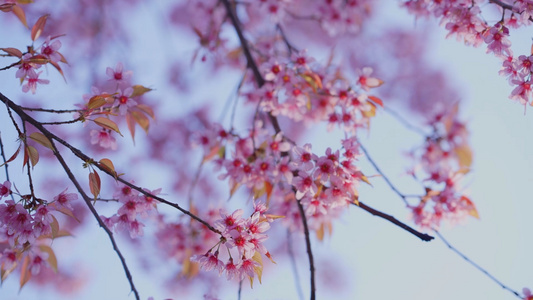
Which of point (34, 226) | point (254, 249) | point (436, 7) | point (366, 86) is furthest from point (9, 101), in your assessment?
point (436, 7)

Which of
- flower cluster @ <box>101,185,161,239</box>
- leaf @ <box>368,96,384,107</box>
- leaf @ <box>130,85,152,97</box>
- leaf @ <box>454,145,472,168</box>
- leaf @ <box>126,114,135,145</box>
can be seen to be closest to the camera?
flower cluster @ <box>101,185,161,239</box>

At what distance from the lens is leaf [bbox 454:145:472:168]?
2746mm

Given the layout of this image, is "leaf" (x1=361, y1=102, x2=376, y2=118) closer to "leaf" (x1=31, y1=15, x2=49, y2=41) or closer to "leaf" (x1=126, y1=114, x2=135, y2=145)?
"leaf" (x1=126, y1=114, x2=135, y2=145)

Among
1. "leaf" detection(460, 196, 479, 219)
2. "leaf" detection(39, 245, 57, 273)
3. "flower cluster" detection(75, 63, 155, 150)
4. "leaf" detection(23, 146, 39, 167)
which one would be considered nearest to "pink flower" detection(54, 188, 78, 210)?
"leaf" detection(23, 146, 39, 167)

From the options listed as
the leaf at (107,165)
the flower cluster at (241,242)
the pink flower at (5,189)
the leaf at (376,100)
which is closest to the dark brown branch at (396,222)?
the flower cluster at (241,242)

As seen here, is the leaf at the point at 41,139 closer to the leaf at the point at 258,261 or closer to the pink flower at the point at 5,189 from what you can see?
the pink flower at the point at 5,189

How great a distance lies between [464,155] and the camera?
109 inches

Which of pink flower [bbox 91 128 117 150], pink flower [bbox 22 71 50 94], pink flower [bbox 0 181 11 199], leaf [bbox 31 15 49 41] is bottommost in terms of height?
pink flower [bbox 0 181 11 199]

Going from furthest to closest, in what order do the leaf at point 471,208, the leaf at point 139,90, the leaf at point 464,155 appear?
the leaf at point 464,155 → the leaf at point 471,208 → the leaf at point 139,90

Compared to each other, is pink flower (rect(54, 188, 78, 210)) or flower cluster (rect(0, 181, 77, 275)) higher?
pink flower (rect(54, 188, 78, 210))

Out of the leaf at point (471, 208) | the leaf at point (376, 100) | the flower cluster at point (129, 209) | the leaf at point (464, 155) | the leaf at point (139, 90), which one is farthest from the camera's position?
the leaf at point (464, 155)

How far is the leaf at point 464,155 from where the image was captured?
2.75 metres

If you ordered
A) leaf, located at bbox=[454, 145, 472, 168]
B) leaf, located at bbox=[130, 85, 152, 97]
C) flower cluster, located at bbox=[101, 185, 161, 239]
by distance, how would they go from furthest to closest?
leaf, located at bbox=[454, 145, 472, 168]
leaf, located at bbox=[130, 85, 152, 97]
flower cluster, located at bbox=[101, 185, 161, 239]

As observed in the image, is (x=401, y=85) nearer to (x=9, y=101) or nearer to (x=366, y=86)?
(x=366, y=86)
